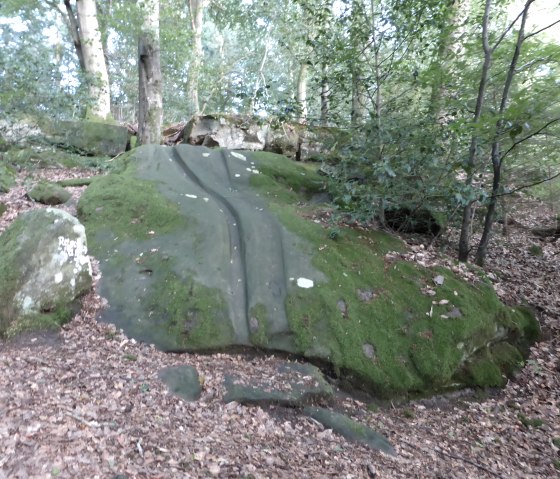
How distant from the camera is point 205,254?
Answer: 6598mm

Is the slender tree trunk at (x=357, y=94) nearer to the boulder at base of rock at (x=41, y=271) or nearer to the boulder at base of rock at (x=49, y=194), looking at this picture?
the boulder at base of rock at (x=41, y=271)

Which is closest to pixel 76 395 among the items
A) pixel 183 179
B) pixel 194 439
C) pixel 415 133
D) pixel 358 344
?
pixel 194 439

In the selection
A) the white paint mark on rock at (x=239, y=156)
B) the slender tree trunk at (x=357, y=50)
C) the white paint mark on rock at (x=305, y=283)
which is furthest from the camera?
the white paint mark on rock at (x=239, y=156)

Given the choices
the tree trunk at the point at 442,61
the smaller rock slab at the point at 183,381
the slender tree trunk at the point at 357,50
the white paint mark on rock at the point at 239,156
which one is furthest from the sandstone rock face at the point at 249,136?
the smaller rock slab at the point at 183,381

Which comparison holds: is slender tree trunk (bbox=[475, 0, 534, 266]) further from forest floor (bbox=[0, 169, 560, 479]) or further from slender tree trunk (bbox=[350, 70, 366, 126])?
slender tree trunk (bbox=[350, 70, 366, 126])

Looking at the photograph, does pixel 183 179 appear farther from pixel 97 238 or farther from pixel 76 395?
pixel 76 395

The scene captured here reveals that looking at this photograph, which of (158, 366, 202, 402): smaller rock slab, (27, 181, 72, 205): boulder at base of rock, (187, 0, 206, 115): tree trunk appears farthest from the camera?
(187, 0, 206, 115): tree trunk

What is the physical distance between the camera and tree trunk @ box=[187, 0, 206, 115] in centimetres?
1817

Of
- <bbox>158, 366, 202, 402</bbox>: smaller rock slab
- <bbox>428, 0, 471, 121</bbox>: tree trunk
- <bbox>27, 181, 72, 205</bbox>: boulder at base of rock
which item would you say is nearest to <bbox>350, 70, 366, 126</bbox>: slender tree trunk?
<bbox>428, 0, 471, 121</bbox>: tree trunk

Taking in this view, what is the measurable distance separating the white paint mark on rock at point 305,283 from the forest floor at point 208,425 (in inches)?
52.6

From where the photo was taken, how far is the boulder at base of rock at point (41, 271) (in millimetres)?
5141

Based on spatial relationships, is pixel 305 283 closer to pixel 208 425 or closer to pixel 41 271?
pixel 208 425

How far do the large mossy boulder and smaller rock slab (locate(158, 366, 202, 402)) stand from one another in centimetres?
64

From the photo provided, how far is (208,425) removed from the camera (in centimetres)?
394
